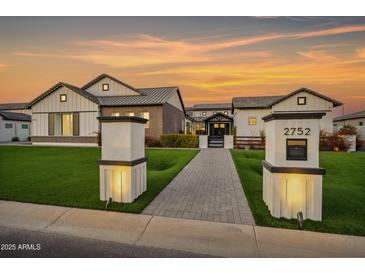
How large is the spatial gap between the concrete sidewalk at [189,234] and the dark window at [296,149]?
56.0 inches

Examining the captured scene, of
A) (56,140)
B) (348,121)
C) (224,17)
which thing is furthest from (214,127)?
(348,121)

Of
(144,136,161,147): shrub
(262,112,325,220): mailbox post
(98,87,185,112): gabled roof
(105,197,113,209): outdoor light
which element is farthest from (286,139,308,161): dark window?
(98,87,185,112): gabled roof

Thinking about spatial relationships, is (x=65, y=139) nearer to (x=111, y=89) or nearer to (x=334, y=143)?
(x=111, y=89)

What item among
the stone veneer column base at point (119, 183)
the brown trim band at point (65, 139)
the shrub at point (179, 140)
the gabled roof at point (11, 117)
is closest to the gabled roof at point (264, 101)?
the shrub at point (179, 140)

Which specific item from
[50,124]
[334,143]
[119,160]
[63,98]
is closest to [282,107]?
[334,143]

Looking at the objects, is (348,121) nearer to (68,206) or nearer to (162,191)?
(162,191)

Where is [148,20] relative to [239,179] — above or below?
above

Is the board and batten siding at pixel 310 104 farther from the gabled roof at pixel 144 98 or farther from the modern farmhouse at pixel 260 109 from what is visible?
the gabled roof at pixel 144 98

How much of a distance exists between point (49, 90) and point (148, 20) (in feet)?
64.0

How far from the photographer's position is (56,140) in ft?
66.8

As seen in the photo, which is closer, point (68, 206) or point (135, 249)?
point (135, 249)

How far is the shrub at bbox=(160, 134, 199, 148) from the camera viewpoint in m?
18.7

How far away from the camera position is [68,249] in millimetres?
3059

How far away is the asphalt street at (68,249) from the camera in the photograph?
9.73 feet
